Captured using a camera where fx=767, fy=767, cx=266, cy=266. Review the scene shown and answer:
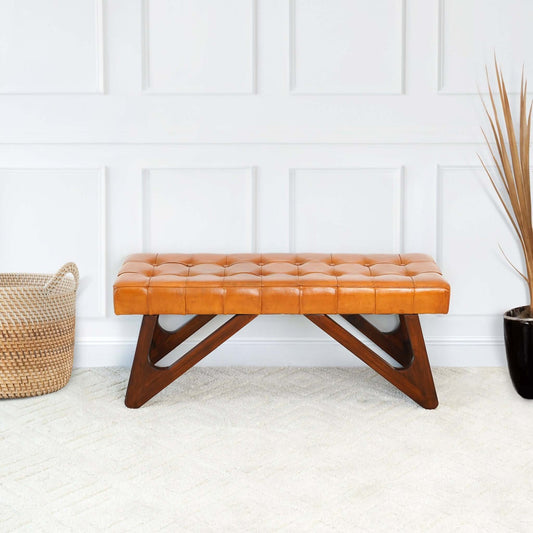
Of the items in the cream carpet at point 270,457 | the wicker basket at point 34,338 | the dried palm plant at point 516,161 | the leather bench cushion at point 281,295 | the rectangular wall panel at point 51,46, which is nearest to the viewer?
the cream carpet at point 270,457

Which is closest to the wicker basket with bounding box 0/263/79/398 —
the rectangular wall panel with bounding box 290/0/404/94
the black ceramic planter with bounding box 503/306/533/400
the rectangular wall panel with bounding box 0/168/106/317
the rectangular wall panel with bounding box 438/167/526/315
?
the rectangular wall panel with bounding box 0/168/106/317

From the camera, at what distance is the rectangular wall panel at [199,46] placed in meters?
2.86

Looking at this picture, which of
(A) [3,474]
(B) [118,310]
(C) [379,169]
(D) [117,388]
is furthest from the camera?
(C) [379,169]

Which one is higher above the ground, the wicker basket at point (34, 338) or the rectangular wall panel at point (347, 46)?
the rectangular wall panel at point (347, 46)

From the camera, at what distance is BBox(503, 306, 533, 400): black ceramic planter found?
2.63 meters

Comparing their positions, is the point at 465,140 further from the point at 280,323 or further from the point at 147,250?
the point at 147,250

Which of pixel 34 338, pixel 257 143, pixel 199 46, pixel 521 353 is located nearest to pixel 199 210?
pixel 257 143

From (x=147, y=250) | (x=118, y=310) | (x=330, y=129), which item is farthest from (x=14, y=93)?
(x=330, y=129)

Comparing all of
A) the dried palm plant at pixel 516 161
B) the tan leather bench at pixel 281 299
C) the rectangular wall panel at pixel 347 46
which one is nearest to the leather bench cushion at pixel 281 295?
the tan leather bench at pixel 281 299

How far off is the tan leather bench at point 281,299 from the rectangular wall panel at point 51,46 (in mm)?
783

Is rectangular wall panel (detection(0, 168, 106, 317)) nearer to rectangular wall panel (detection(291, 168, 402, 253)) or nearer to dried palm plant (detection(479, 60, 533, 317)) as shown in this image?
rectangular wall panel (detection(291, 168, 402, 253))

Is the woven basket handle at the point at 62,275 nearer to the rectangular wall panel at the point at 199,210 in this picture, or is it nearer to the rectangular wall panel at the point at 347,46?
the rectangular wall panel at the point at 199,210

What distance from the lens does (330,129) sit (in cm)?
291

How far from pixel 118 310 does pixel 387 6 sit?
1502 millimetres
